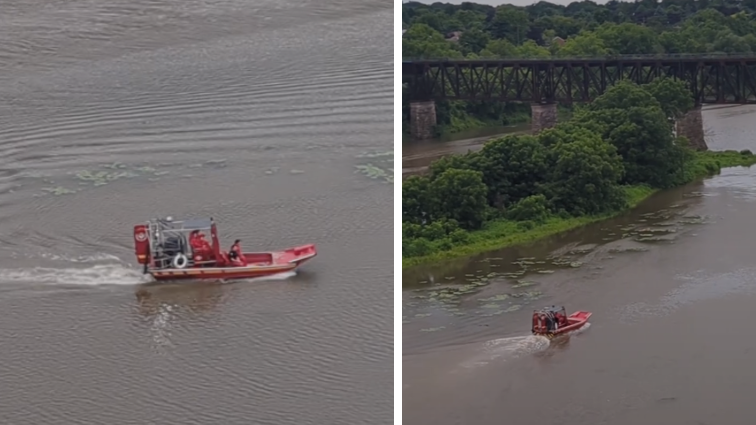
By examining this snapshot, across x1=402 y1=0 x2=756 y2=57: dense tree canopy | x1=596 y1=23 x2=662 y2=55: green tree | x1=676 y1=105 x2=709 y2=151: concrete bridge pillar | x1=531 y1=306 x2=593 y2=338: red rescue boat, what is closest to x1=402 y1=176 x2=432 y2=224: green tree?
x1=531 y1=306 x2=593 y2=338: red rescue boat

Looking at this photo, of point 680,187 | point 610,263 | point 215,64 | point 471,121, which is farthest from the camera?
point 471,121

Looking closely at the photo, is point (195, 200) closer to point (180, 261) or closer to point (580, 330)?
point (180, 261)

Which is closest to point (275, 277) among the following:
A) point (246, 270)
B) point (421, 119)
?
point (246, 270)

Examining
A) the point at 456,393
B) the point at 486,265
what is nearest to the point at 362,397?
the point at 456,393

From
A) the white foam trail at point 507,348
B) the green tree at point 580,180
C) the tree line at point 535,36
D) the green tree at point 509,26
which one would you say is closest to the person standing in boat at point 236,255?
the white foam trail at point 507,348

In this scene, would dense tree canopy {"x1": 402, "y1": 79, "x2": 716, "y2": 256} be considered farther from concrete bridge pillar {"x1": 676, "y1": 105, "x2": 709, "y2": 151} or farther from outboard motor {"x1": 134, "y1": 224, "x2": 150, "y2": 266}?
outboard motor {"x1": 134, "y1": 224, "x2": 150, "y2": 266}

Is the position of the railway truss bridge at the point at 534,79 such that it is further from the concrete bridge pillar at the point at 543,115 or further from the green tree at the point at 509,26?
the green tree at the point at 509,26

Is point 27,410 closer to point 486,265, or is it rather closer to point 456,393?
point 456,393
